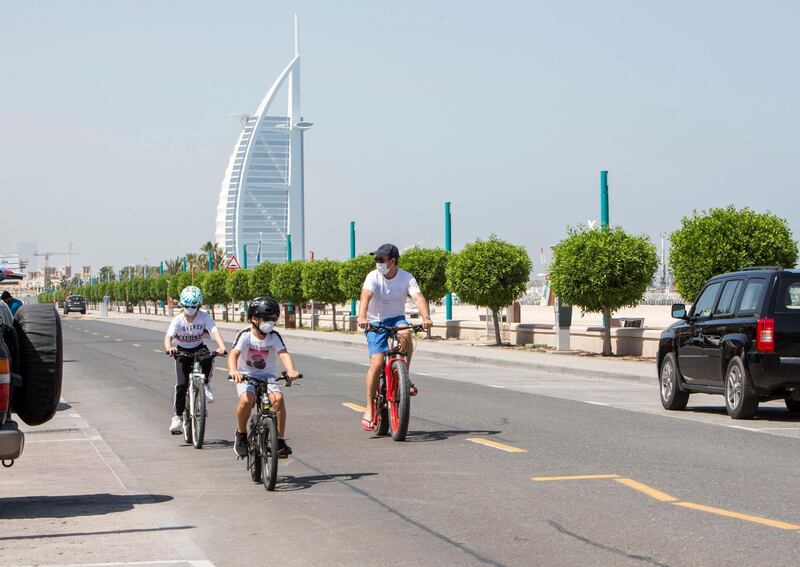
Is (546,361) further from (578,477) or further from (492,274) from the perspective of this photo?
(578,477)

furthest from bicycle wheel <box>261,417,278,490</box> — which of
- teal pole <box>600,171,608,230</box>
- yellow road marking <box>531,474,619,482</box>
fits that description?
teal pole <box>600,171,608,230</box>

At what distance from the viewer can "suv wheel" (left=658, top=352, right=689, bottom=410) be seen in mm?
16547

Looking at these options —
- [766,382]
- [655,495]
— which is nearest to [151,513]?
[655,495]

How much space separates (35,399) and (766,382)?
8.94m

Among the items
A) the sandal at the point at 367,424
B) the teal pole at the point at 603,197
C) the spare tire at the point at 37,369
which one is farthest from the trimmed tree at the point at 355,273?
the spare tire at the point at 37,369

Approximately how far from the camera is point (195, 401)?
13.0m

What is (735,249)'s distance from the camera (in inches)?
1013

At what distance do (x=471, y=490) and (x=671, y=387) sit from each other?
7.81 m

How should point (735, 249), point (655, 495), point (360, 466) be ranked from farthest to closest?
point (735, 249) < point (360, 466) < point (655, 495)

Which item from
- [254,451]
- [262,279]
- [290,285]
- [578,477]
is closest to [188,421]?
[254,451]

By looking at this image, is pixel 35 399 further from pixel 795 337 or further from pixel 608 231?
pixel 608 231

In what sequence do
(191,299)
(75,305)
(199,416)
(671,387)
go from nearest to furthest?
(199,416), (191,299), (671,387), (75,305)

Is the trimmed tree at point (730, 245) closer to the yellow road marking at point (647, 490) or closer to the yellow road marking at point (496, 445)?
the yellow road marking at point (496, 445)

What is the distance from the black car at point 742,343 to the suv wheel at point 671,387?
0.5 inches
